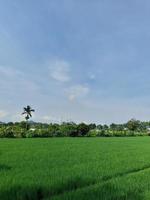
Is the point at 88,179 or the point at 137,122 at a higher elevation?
the point at 137,122

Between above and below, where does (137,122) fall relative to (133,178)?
above

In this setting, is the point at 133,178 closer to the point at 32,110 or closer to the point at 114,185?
the point at 114,185

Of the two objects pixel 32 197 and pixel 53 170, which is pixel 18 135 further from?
pixel 32 197

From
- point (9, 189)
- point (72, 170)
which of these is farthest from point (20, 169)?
point (9, 189)

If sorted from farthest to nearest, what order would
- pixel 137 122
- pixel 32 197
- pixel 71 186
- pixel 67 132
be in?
pixel 137 122 → pixel 67 132 → pixel 71 186 → pixel 32 197

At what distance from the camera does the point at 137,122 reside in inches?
3639

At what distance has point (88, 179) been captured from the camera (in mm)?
8664

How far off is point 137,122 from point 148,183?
85609 millimetres

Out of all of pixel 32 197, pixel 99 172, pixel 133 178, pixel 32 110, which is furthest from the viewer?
pixel 32 110

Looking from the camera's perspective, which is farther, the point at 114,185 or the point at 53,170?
the point at 53,170

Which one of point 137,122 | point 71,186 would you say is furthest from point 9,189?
point 137,122

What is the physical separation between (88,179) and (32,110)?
70.8m

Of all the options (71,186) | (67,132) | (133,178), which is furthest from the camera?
(67,132)

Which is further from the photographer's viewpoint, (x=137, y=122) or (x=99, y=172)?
(x=137, y=122)
